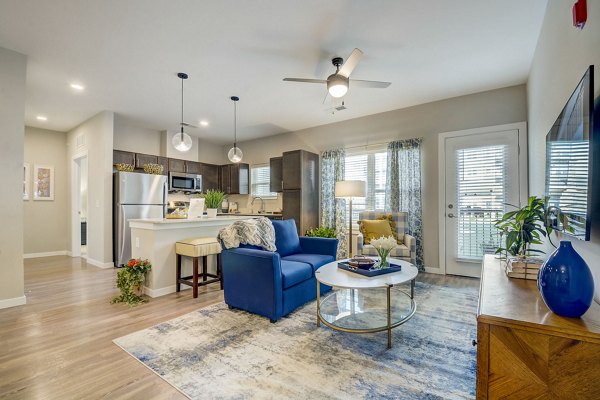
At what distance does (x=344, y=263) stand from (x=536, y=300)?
5.32 ft

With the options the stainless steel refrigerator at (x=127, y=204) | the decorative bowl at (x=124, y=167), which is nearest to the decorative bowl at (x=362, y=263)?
the stainless steel refrigerator at (x=127, y=204)

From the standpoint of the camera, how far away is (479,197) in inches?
163

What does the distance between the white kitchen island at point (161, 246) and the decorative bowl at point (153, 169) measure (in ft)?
7.67

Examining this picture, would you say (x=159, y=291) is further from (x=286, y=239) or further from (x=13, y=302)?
(x=286, y=239)

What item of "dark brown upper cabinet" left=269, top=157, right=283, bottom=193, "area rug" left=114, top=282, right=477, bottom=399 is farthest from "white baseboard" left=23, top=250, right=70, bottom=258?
"area rug" left=114, top=282, right=477, bottom=399

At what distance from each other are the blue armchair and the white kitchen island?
39.7 inches

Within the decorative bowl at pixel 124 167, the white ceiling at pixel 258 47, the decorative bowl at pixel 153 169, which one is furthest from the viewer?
the decorative bowl at pixel 153 169

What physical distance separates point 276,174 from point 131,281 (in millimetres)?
3624

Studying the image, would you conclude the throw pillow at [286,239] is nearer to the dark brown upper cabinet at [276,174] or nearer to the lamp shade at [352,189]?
the lamp shade at [352,189]

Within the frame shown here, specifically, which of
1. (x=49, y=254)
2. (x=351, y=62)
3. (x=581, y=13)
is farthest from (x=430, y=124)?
(x=49, y=254)

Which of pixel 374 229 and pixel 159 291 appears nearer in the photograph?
pixel 159 291

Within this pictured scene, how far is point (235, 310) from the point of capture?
9.71ft

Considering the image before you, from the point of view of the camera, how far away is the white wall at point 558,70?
4.27ft

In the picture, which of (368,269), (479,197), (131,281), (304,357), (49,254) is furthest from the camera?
(49,254)
